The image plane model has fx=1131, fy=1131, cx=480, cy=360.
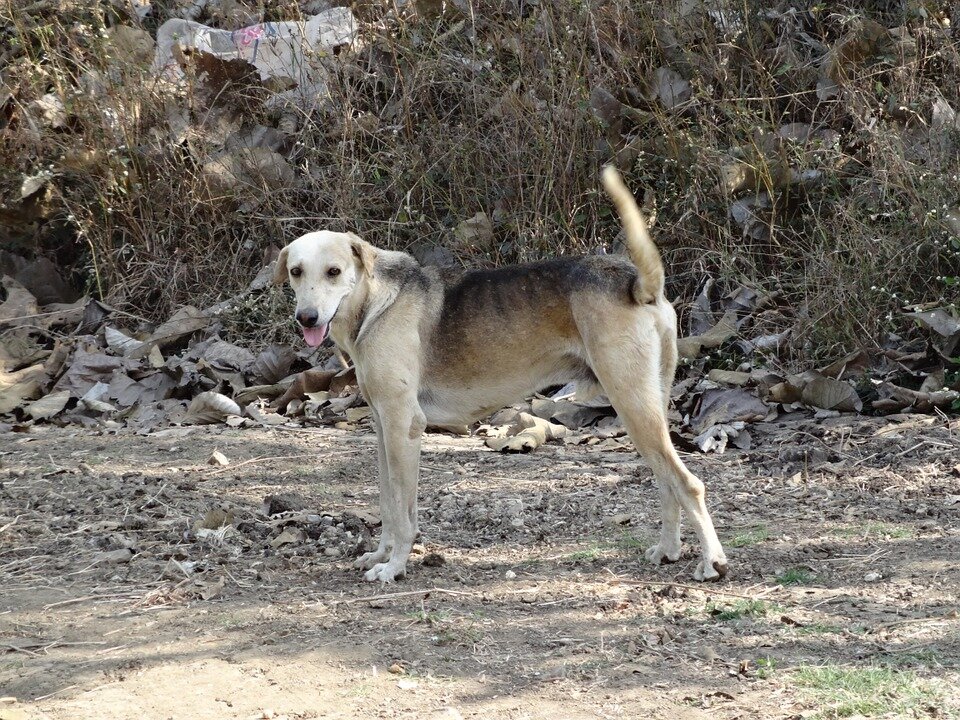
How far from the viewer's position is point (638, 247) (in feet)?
14.7

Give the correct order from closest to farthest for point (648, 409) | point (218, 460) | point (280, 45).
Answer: point (648, 409) < point (218, 460) < point (280, 45)

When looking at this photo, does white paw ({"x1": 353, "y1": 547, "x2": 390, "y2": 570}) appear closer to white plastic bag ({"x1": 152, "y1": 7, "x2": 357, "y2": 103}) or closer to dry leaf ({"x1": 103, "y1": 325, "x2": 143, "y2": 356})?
dry leaf ({"x1": 103, "y1": 325, "x2": 143, "y2": 356})

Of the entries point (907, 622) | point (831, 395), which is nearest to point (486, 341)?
point (907, 622)

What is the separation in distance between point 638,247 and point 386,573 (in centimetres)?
170

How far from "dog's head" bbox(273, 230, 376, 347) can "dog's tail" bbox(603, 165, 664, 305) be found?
114 cm

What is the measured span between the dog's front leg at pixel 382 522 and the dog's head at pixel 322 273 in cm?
50

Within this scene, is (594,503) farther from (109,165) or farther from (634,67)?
(109,165)

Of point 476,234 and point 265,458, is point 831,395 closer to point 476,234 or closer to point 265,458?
point 476,234

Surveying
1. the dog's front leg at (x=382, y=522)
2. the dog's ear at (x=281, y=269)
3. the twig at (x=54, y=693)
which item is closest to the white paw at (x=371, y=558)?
the dog's front leg at (x=382, y=522)

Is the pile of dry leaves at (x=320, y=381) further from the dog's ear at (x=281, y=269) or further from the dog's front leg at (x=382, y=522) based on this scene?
the dog's ear at (x=281, y=269)

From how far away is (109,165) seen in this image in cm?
973

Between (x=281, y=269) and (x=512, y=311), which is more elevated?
(x=281, y=269)

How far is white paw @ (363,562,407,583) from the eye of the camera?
4.71 meters

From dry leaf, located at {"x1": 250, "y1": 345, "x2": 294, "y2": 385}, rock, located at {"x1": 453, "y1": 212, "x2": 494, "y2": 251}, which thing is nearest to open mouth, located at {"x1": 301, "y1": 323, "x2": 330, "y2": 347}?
dry leaf, located at {"x1": 250, "y1": 345, "x2": 294, "y2": 385}
